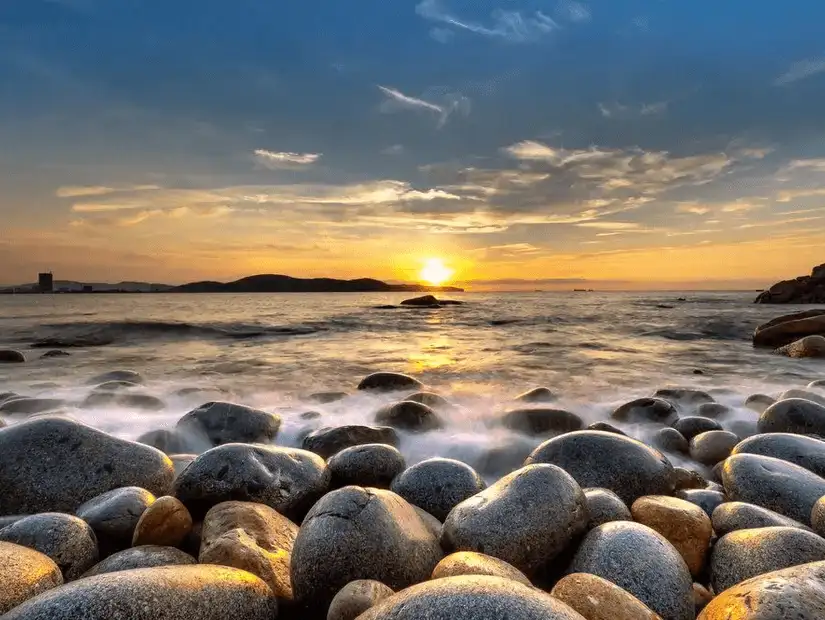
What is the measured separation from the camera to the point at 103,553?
2867 mm

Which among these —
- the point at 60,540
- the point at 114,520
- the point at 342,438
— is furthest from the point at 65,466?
the point at 342,438

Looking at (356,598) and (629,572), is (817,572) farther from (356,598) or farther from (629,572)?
(356,598)

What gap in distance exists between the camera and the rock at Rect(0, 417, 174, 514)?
3578 millimetres

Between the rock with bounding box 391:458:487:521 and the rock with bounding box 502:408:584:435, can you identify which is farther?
the rock with bounding box 502:408:584:435

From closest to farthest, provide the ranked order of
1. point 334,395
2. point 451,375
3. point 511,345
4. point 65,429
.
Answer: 1. point 65,429
2. point 334,395
3. point 451,375
4. point 511,345

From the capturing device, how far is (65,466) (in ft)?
12.2

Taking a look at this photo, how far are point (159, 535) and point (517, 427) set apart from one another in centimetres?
428

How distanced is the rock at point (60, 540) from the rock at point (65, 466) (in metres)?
0.98

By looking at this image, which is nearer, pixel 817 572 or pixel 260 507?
pixel 817 572

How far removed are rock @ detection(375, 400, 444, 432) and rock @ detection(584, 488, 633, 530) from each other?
322 centimetres

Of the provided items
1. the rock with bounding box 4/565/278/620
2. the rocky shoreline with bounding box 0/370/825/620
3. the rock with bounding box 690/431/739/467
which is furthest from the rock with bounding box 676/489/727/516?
the rock with bounding box 4/565/278/620

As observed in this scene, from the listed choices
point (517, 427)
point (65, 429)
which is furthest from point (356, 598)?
point (517, 427)

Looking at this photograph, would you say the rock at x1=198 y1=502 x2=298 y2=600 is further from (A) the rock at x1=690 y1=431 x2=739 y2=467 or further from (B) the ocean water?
(A) the rock at x1=690 y1=431 x2=739 y2=467

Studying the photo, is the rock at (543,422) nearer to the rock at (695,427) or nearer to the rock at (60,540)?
the rock at (695,427)
